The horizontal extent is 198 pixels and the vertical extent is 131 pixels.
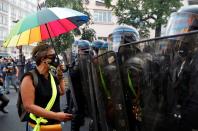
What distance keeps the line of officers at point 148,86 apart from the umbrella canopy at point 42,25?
1534 millimetres

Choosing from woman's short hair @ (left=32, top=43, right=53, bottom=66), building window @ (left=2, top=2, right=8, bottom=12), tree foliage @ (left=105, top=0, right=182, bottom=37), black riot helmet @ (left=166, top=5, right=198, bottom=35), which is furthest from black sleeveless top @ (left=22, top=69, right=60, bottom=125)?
building window @ (left=2, top=2, right=8, bottom=12)

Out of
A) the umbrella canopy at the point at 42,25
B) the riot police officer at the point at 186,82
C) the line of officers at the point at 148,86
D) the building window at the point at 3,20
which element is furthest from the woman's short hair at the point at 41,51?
the building window at the point at 3,20

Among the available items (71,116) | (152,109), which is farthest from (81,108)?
(152,109)

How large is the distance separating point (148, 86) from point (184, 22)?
1.53 metres

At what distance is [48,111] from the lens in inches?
131

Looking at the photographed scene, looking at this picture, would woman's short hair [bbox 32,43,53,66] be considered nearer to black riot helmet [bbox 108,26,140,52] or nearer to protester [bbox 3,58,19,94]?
black riot helmet [bbox 108,26,140,52]

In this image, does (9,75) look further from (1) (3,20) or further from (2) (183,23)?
(1) (3,20)

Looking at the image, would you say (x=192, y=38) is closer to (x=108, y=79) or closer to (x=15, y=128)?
(x=108, y=79)

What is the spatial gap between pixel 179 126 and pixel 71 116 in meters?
1.54

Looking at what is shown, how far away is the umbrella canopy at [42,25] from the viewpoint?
4141 millimetres

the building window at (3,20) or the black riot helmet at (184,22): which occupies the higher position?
the building window at (3,20)

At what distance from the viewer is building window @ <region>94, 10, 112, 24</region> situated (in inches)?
1604

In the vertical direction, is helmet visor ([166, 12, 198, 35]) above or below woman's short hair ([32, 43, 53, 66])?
above

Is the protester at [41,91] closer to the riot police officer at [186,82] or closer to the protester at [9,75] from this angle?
the riot police officer at [186,82]
